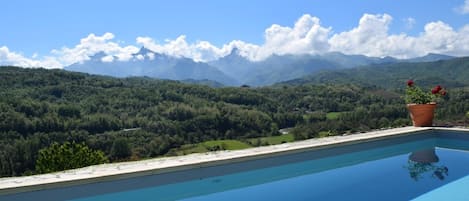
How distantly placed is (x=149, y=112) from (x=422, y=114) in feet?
→ 161

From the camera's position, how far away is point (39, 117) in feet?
141

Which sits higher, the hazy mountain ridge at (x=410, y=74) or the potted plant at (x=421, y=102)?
the hazy mountain ridge at (x=410, y=74)

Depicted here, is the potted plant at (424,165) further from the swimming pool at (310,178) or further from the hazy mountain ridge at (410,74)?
the hazy mountain ridge at (410,74)

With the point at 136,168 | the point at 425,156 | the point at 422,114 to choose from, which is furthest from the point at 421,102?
the point at 136,168

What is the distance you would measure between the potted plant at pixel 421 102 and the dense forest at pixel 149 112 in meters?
21.5

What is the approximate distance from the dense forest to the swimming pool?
23.0m

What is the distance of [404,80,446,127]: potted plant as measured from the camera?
659 centimetres

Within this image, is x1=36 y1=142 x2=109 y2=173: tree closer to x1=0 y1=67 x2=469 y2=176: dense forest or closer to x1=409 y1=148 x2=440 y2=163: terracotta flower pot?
x1=409 y1=148 x2=440 y2=163: terracotta flower pot

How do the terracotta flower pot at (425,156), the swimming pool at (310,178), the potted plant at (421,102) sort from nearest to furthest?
the swimming pool at (310,178), the terracotta flower pot at (425,156), the potted plant at (421,102)

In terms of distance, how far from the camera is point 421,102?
6.66m

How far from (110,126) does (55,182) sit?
46.1 meters

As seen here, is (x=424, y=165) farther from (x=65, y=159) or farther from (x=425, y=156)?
(x=65, y=159)

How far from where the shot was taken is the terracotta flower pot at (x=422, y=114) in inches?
260

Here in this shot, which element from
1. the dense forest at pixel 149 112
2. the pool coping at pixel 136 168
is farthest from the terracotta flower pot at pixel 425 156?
the dense forest at pixel 149 112
